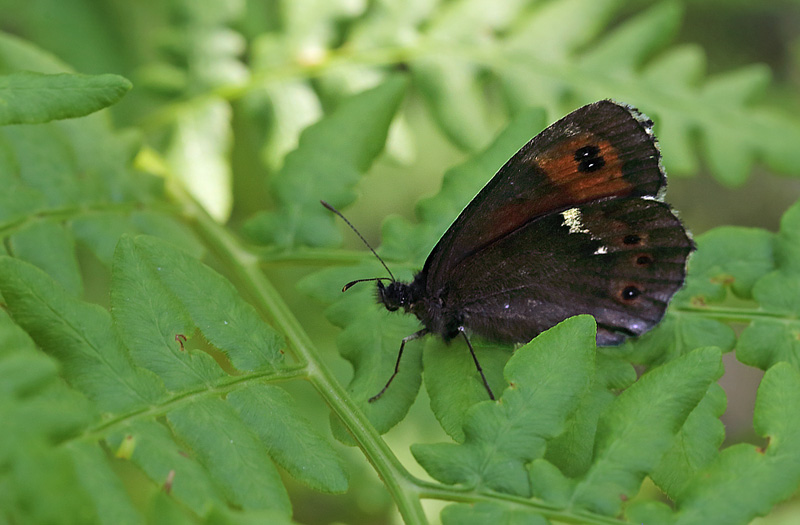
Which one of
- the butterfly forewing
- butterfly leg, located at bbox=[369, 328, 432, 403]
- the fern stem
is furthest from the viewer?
the butterfly forewing

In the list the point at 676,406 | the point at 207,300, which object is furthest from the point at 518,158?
the point at 207,300

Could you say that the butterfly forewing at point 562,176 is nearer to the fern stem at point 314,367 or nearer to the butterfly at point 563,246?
the butterfly at point 563,246

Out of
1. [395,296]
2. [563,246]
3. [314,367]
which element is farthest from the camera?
[563,246]

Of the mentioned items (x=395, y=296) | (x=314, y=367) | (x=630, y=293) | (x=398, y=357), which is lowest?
(x=314, y=367)

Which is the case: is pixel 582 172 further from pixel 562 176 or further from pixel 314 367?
pixel 314 367

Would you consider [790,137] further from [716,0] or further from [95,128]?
[95,128]

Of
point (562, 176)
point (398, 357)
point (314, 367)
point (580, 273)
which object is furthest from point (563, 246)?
point (314, 367)

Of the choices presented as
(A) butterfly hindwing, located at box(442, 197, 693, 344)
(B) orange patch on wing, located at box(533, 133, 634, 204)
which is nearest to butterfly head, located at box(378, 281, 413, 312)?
(A) butterfly hindwing, located at box(442, 197, 693, 344)

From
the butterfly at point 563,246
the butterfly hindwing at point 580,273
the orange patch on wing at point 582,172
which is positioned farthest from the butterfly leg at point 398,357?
the orange patch on wing at point 582,172

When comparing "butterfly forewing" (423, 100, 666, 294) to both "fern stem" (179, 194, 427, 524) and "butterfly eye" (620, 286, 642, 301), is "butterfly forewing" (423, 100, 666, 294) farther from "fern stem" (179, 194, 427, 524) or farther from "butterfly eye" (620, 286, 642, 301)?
"fern stem" (179, 194, 427, 524)
